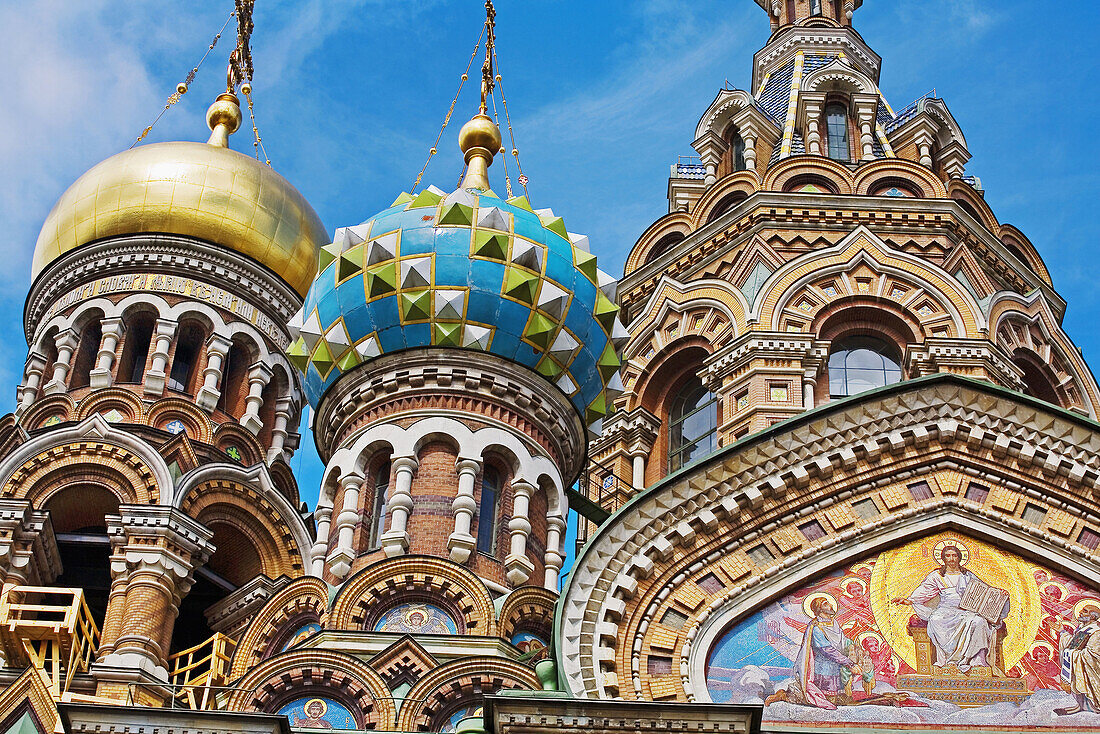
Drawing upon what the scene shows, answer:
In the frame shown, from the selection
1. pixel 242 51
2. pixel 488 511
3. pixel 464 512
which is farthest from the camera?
pixel 242 51

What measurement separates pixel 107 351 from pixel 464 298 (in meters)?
6.12

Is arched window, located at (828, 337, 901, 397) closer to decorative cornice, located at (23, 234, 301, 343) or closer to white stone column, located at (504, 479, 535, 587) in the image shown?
white stone column, located at (504, 479, 535, 587)

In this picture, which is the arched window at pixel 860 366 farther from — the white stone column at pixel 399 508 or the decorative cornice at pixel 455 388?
the white stone column at pixel 399 508

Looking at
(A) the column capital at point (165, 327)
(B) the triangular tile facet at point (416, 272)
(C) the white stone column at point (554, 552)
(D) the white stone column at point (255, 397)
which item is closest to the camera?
(C) the white stone column at point (554, 552)

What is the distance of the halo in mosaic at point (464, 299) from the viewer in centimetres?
1394

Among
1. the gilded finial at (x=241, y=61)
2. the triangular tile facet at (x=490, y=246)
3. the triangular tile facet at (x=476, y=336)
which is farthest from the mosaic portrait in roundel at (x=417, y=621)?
the gilded finial at (x=241, y=61)

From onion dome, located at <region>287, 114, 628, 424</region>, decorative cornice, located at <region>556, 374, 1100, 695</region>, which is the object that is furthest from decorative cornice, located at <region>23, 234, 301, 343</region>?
decorative cornice, located at <region>556, 374, 1100, 695</region>

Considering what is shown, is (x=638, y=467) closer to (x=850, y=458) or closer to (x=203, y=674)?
(x=203, y=674)

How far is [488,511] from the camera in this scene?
13.5 meters

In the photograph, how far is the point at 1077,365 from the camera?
17.9 meters

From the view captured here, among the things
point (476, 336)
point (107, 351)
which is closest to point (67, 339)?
point (107, 351)

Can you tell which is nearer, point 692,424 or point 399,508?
point 399,508

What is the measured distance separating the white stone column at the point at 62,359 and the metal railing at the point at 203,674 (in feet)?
10.8

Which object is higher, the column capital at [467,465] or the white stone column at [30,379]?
the white stone column at [30,379]
